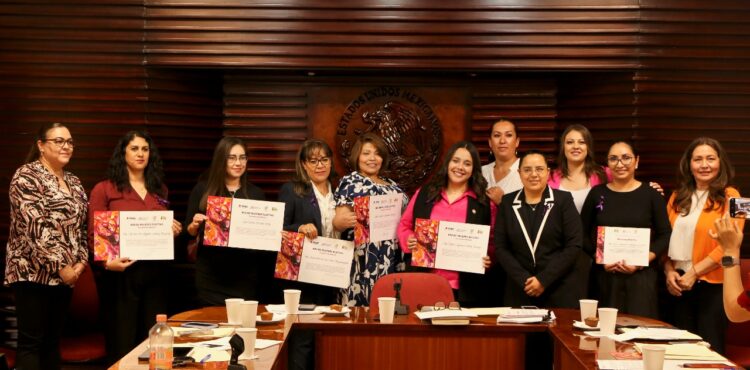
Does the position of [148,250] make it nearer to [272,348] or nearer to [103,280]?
[103,280]

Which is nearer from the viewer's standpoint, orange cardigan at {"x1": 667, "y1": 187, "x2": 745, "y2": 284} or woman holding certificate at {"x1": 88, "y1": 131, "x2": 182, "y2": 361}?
orange cardigan at {"x1": 667, "y1": 187, "x2": 745, "y2": 284}

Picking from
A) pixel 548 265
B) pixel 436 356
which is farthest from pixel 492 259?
pixel 436 356

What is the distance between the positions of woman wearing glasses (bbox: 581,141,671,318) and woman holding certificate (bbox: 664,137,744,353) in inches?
5.7

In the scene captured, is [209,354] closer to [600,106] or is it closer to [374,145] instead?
[374,145]

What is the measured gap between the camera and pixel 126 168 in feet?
19.2

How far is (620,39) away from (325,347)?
3.63 m

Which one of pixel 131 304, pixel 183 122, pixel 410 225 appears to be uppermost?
pixel 183 122

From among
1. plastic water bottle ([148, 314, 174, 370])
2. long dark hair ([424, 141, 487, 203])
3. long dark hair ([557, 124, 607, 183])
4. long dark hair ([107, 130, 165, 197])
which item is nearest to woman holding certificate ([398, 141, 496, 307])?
long dark hair ([424, 141, 487, 203])

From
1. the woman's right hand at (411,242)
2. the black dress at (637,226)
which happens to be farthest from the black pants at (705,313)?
the woman's right hand at (411,242)

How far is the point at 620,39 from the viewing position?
6.61m

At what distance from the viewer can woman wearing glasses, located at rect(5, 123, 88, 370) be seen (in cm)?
535

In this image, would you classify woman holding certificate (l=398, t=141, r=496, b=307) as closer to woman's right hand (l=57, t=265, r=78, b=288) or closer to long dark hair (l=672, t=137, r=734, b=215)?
long dark hair (l=672, t=137, r=734, b=215)

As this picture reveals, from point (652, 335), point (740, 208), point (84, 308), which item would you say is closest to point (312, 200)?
point (84, 308)

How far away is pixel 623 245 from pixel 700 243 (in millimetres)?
548
